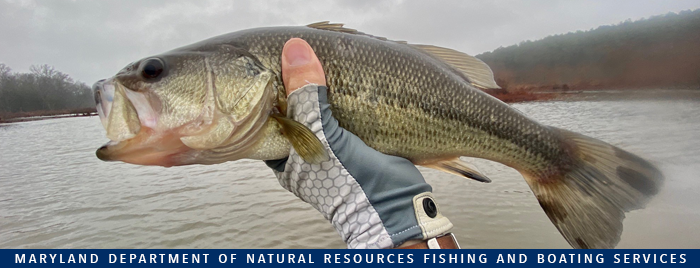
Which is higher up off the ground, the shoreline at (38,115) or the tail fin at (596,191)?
the shoreline at (38,115)

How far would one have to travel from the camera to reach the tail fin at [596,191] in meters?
1.64

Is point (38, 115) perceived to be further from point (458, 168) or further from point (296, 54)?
point (458, 168)

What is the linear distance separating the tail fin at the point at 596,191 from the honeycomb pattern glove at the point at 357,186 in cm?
73

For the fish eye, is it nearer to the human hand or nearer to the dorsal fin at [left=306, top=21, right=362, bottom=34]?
the human hand

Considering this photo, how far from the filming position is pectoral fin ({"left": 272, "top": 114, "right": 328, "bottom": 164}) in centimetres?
144

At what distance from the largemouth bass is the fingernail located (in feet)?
0.32

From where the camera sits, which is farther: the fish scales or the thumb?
the fish scales

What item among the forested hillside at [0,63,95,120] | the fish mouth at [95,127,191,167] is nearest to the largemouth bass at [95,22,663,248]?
the fish mouth at [95,127,191,167]

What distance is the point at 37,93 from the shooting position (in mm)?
38906

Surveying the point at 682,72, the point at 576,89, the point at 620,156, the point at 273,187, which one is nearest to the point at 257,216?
the point at 273,187

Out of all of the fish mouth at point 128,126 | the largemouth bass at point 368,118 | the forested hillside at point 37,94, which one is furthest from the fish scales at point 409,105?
the forested hillside at point 37,94

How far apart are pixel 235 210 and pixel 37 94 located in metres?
48.4

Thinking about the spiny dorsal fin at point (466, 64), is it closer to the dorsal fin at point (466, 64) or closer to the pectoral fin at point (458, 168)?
the dorsal fin at point (466, 64)

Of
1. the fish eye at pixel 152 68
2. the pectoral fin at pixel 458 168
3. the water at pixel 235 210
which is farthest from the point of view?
the water at pixel 235 210
